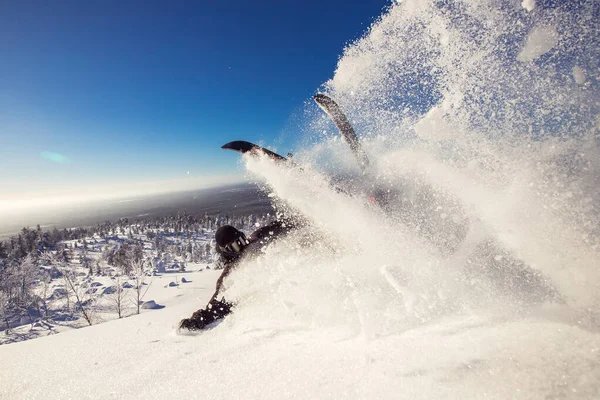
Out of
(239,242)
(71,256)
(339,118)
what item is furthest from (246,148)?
(71,256)

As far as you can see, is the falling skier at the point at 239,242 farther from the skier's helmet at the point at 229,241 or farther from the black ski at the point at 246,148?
the black ski at the point at 246,148

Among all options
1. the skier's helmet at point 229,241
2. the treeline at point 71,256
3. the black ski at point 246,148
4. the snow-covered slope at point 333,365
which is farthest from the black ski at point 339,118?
the treeline at point 71,256

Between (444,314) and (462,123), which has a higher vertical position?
(462,123)

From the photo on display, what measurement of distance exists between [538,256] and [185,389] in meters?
→ 4.59

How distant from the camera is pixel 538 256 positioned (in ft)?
12.2

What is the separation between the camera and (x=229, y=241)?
18.6 ft

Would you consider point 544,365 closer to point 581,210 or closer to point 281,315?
point 281,315

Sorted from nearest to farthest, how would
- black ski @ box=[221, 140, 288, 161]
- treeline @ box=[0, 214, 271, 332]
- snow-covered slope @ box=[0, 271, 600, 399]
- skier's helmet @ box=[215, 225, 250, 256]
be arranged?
snow-covered slope @ box=[0, 271, 600, 399], skier's helmet @ box=[215, 225, 250, 256], black ski @ box=[221, 140, 288, 161], treeline @ box=[0, 214, 271, 332]

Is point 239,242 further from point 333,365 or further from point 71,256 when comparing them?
point 71,256

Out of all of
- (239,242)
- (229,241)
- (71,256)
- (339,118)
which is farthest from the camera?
(71,256)

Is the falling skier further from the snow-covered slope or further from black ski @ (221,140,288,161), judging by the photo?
the snow-covered slope

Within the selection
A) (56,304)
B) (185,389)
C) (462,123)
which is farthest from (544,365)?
(56,304)

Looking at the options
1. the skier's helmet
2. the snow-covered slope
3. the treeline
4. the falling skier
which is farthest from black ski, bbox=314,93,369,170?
the treeline

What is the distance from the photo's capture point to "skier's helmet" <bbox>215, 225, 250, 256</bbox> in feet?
18.7
